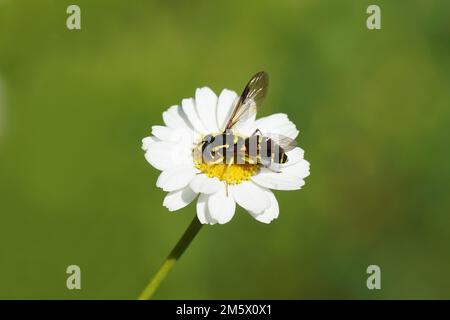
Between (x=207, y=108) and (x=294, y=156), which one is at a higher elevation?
(x=207, y=108)

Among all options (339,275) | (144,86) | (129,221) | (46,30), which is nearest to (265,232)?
(339,275)

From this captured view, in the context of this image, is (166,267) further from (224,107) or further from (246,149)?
(224,107)

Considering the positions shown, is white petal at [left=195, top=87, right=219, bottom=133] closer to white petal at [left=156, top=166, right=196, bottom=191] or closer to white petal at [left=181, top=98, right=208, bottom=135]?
white petal at [left=181, top=98, right=208, bottom=135]

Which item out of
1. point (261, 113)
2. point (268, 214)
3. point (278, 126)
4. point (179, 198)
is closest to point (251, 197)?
point (268, 214)

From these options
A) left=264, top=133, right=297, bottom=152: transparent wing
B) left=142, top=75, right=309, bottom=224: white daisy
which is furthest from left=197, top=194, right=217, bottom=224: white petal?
left=264, top=133, right=297, bottom=152: transparent wing

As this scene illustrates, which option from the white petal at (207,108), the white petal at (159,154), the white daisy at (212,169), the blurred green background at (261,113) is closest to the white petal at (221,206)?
the white daisy at (212,169)

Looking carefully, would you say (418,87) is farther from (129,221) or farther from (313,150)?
(129,221)

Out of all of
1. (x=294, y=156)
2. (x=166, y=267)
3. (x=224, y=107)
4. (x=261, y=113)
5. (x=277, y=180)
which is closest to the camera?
(x=166, y=267)

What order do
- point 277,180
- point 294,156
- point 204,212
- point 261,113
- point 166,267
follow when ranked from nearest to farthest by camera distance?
point 166,267 < point 204,212 < point 277,180 < point 294,156 < point 261,113

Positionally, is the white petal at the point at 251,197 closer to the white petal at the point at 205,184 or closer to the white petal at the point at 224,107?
the white petal at the point at 205,184
